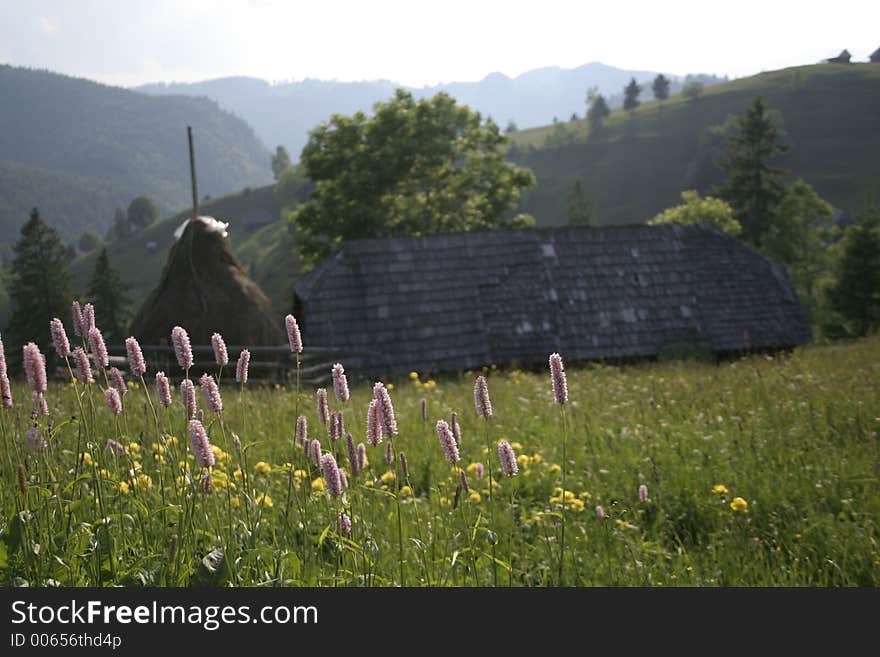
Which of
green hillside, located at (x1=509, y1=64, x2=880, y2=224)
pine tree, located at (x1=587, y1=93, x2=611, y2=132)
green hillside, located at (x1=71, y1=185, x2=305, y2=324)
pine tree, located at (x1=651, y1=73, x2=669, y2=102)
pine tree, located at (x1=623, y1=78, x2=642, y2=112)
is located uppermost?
pine tree, located at (x1=651, y1=73, x2=669, y2=102)

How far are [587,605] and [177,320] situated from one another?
1376 centimetres

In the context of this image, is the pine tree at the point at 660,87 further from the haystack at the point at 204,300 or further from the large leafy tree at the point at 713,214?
the haystack at the point at 204,300

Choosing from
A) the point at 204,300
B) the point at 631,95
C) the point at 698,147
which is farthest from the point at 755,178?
the point at 631,95

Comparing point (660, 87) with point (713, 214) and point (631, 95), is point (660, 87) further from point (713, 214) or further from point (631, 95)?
point (713, 214)

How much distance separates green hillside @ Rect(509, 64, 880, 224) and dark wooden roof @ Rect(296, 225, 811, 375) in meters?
80.7

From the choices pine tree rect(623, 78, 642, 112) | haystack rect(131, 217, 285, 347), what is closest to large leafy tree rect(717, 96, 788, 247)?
haystack rect(131, 217, 285, 347)

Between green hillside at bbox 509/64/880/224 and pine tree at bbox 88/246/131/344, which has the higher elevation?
green hillside at bbox 509/64/880/224

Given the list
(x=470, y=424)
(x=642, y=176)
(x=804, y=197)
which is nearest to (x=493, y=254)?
(x=470, y=424)

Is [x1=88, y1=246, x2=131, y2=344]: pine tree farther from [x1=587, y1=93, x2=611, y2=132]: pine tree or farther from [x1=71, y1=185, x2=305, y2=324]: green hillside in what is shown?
[x1=587, y1=93, x2=611, y2=132]: pine tree

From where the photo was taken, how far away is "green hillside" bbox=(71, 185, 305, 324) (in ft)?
383

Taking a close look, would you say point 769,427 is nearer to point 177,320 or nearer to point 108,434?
point 108,434

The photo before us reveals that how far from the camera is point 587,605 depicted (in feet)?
6.97

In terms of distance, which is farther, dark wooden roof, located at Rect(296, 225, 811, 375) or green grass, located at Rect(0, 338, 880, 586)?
dark wooden roof, located at Rect(296, 225, 811, 375)

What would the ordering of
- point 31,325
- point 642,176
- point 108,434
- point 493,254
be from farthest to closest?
point 642,176 < point 31,325 < point 493,254 < point 108,434
